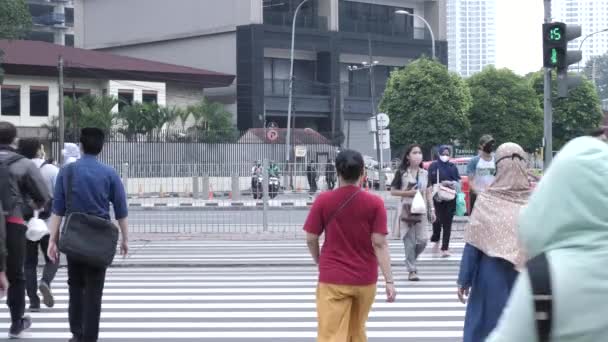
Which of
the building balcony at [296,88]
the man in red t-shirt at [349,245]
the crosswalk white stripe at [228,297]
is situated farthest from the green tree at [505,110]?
the man in red t-shirt at [349,245]

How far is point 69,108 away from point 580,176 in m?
50.3

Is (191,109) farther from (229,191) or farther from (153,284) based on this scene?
(153,284)

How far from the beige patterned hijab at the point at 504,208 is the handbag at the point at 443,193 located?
8658mm

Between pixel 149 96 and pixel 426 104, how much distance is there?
1536 centimetres

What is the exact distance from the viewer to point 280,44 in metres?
64.4

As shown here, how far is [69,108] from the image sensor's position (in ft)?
169

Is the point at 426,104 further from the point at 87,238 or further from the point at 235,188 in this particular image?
Result: the point at 87,238

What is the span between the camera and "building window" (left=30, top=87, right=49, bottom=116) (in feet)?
182

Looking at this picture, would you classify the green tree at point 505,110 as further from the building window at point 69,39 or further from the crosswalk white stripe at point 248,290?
the crosswalk white stripe at point 248,290

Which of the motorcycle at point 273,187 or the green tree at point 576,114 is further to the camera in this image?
the green tree at point 576,114

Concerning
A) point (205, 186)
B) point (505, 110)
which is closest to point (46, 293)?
point (205, 186)

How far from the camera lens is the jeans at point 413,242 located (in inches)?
560

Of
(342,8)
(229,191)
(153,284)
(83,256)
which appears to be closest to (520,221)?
(83,256)

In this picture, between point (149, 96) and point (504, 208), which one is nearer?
point (504, 208)
